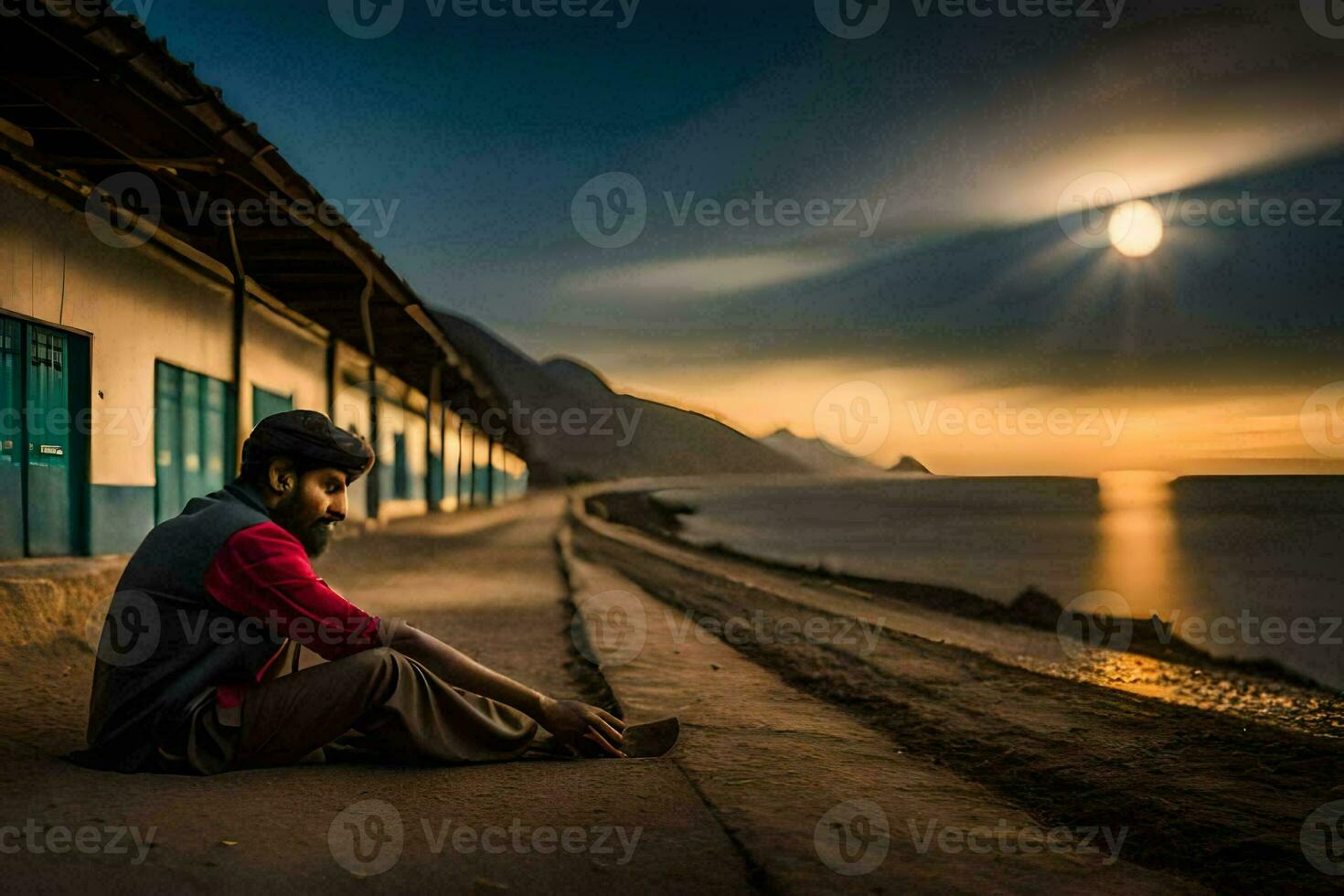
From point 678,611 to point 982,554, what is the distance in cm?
2727

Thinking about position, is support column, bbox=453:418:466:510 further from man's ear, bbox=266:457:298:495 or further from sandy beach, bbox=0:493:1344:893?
man's ear, bbox=266:457:298:495

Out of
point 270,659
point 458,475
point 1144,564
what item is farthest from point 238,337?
point 1144,564

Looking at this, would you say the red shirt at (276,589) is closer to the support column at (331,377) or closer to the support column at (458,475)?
the support column at (331,377)

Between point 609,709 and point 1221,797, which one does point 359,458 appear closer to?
point 609,709

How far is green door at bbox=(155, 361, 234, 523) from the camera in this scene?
9.21 meters

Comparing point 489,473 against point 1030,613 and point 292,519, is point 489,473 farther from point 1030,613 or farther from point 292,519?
point 292,519

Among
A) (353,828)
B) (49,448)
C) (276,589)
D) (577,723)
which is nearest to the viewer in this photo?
(353,828)

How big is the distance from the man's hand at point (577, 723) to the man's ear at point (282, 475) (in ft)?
3.71

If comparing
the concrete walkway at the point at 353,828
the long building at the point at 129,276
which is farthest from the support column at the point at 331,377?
the concrete walkway at the point at 353,828

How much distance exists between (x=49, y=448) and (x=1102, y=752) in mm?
7767

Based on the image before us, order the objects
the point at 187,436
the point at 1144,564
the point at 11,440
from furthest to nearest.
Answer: the point at 1144,564 → the point at 187,436 → the point at 11,440

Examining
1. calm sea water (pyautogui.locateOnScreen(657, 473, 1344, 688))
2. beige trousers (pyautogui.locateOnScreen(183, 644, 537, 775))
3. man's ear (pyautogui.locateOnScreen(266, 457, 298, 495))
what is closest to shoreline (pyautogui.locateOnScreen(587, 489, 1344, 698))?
calm sea water (pyautogui.locateOnScreen(657, 473, 1344, 688))

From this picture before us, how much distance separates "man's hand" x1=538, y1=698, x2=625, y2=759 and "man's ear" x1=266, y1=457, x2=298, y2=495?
1131mm

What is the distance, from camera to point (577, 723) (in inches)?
125
